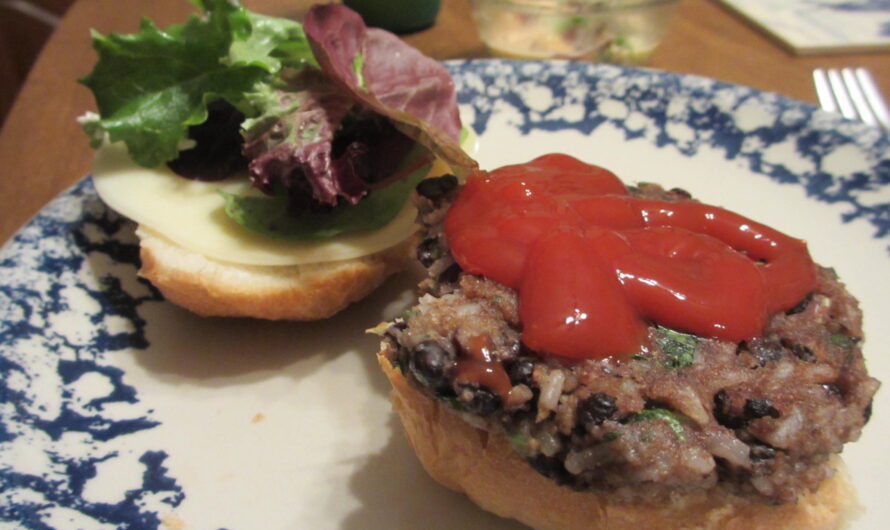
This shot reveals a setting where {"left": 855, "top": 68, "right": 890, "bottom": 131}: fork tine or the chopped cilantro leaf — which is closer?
the chopped cilantro leaf

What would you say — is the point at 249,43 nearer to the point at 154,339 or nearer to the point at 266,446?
the point at 154,339

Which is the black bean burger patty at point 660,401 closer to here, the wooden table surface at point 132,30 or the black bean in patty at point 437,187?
the black bean in patty at point 437,187

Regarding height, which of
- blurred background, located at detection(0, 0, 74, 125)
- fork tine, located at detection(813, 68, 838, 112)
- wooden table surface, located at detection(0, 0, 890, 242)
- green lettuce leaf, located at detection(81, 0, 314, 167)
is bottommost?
blurred background, located at detection(0, 0, 74, 125)

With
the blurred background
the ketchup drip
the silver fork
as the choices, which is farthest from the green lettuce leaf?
the blurred background

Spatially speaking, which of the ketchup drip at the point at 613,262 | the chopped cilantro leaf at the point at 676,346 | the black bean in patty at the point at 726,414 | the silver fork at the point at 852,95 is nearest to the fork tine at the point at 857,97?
the silver fork at the point at 852,95

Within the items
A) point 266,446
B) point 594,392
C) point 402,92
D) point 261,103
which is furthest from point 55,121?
point 594,392

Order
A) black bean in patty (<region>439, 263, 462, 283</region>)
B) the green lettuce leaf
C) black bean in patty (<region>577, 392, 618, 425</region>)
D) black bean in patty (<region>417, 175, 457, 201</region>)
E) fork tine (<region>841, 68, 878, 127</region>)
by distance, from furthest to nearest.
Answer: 1. fork tine (<region>841, 68, 878, 127</region>)
2. the green lettuce leaf
3. black bean in patty (<region>417, 175, 457, 201</region>)
4. black bean in patty (<region>439, 263, 462, 283</region>)
5. black bean in patty (<region>577, 392, 618, 425</region>)

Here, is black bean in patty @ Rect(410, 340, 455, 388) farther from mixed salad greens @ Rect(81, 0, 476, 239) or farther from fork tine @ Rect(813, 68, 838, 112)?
fork tine @ Rect(813, 68, 838, 112)
